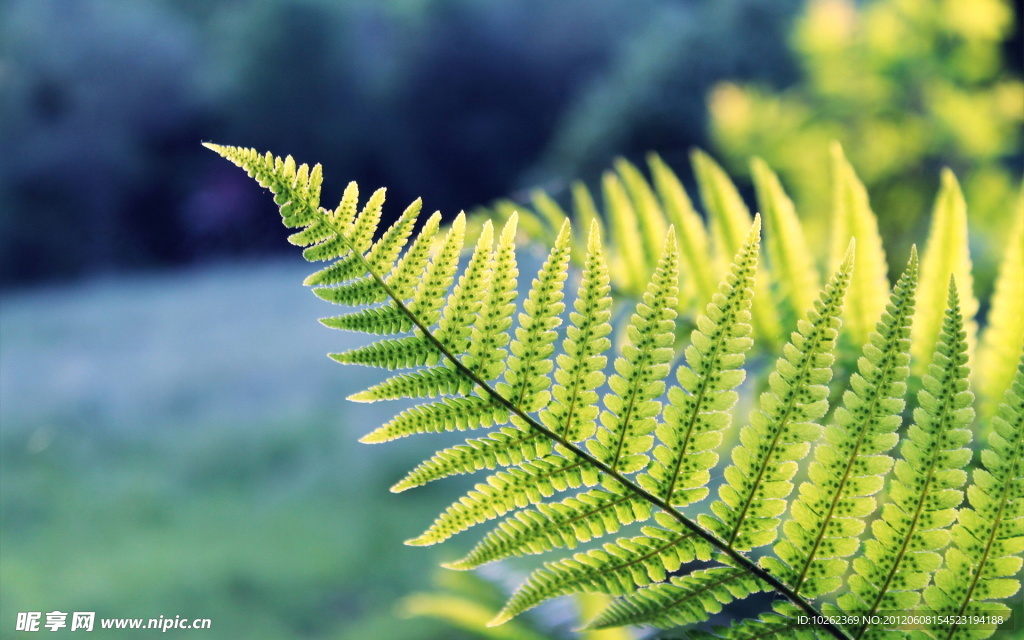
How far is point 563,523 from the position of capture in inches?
13.3

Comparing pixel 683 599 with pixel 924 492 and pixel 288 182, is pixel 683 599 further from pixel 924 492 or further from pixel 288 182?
pixel 288 182

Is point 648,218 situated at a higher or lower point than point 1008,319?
higher

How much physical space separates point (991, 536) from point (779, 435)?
101 millimetres

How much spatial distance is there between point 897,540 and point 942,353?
0.09 meters

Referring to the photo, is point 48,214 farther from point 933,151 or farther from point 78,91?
point 933,151

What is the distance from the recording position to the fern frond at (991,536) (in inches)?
12.2

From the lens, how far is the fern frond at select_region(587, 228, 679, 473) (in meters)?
0.32

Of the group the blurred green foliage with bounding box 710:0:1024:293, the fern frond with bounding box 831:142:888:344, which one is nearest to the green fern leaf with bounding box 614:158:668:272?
the fern frond with bounding box 831:142:888:344

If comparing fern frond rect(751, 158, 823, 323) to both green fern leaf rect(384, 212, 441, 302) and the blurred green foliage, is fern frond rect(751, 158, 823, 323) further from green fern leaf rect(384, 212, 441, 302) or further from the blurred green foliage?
the blurred green foliage

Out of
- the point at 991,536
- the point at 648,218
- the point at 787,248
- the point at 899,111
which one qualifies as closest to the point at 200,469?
the point at 899,111

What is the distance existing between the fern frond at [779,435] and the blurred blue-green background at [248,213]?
230 centimetres

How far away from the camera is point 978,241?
229 centimetres

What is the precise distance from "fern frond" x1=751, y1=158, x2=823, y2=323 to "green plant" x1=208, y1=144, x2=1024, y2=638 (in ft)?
0.98

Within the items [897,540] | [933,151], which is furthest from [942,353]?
[933,151]
